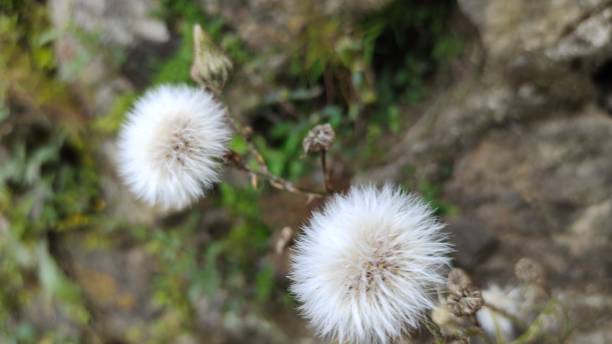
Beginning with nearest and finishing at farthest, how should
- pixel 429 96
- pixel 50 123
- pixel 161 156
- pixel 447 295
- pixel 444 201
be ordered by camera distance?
pixel 447 295
pixel 161 156
pixel 444 201
pixel 429 96
pixel 50 123

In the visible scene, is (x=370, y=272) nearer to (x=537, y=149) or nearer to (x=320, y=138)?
(x=320, y=138)

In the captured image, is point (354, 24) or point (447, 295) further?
point (354, 24)

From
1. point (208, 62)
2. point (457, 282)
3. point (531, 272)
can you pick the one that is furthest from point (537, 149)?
point (208, 62)

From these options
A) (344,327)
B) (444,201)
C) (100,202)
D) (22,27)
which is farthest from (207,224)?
(344,327)

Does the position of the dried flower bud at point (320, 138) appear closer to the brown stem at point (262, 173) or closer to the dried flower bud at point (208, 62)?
the brown stem at point (262, 173)

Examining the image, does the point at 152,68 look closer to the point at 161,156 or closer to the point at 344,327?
the point at 161,156

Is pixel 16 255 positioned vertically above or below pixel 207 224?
below

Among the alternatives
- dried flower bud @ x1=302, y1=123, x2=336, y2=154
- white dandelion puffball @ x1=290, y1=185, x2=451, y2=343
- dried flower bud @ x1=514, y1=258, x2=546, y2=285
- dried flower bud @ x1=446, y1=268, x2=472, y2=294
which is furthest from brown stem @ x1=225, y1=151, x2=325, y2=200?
dried flower bud @ x1=514, y1=258, x2=546, y2=285
